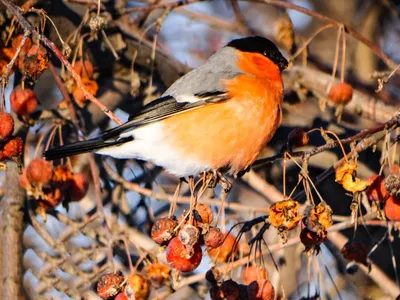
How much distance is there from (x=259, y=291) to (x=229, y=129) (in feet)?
2.08

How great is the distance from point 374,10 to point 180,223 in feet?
8.02

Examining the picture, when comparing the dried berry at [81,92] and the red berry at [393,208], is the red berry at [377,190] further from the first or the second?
the dried berry at [81,92]

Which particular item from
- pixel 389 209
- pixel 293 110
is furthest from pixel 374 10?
pixel 389 209

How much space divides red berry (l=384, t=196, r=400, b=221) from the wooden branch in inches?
51.9

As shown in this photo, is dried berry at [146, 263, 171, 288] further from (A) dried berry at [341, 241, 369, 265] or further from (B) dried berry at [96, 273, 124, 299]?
(A) dried berry at [341, 241, 369, 265]

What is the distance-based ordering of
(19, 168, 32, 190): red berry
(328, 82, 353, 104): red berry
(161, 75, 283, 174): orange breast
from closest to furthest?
(161, 75, 283, 174): orange breast
(19, 168, 32, 190): red berry
(328, 82, 353, 104): red berry

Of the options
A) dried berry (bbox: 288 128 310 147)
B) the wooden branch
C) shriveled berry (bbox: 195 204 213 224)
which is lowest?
the wooden branch

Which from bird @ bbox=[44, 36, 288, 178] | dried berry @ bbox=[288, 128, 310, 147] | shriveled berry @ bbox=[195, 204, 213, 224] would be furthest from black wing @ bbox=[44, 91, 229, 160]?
shriveled berry @ bbox=[195, 204, 213, 224]

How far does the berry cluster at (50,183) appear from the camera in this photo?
250 centimetres

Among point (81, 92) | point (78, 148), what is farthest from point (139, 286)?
point (81, 92)

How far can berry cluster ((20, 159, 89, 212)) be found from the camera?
8.20ft

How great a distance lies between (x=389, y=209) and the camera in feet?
7.09

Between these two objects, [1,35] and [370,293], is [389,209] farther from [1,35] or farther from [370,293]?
[1,35]

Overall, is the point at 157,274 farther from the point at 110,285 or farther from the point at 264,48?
the point at 264,48
